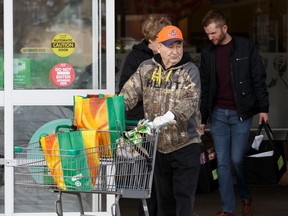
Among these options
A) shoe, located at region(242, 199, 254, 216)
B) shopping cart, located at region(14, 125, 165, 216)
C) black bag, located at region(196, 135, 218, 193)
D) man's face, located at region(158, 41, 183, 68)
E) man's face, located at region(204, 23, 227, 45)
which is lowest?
shoe, located at region(242, 199, 254, 216)

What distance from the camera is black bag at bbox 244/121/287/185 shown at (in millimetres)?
7477

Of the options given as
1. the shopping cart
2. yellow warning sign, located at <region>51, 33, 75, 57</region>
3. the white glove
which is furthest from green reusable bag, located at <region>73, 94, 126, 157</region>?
yellow warning sign, located at <region>51, 33, 75, 57</region>

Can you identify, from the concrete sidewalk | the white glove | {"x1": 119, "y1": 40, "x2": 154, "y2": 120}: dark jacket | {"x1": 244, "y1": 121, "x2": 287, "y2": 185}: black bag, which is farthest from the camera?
the concrete sidewalk

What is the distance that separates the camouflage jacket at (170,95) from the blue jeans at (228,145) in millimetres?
1490

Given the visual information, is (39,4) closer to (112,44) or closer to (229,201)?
(112,44)

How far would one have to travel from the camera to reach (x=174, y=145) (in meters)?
5.90

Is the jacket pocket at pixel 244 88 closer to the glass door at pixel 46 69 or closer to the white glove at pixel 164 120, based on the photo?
the glass door at pixel 46 69

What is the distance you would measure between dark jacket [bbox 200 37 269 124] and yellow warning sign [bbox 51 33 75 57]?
3.97 feet

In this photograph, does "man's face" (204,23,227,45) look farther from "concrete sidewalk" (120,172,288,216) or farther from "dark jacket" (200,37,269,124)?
"concrete sidewalk" (120,172,288,216)

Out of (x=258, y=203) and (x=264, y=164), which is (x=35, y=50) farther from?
(x=258, y=203)

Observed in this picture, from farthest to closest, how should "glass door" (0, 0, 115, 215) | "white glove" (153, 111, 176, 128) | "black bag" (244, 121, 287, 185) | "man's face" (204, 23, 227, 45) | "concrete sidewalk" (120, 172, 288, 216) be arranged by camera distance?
"concrete sidewalk" (120, 172, 288, 216)
"black bag" (244, 121, 287, 185)
"man's face" (204, 23, 227, 45)
"glass door" (0, 0, 115, 215)
"white glove" (153, 111, 176, 128)

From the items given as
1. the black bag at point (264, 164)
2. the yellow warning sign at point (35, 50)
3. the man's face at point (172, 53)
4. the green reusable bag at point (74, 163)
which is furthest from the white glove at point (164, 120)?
the black bag at point (264, 164)

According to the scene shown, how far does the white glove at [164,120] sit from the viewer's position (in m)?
5.22

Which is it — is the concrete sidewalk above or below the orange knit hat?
below
